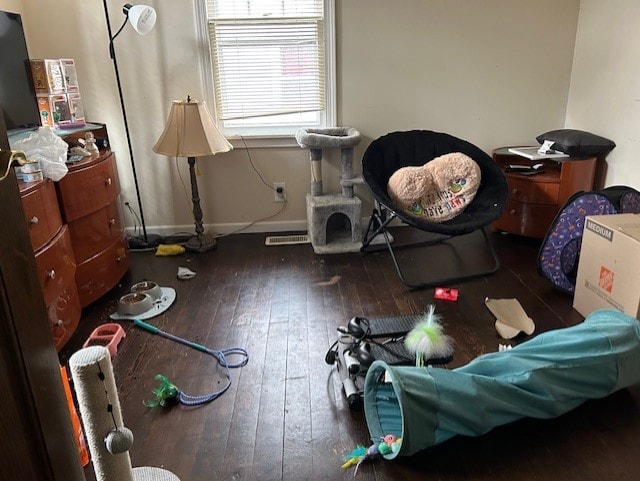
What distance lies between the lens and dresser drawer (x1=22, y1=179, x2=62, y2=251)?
2032 mm

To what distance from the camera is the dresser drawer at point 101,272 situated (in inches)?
101

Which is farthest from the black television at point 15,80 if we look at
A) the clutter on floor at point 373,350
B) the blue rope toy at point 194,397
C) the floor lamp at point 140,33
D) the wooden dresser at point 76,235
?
the clutter on floor at point 373,350

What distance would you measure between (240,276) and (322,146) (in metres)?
1.01

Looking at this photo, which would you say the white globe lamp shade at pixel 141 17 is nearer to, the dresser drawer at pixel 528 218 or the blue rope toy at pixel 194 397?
the blue rope toy at pixel 194 397

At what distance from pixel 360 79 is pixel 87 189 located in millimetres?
1952

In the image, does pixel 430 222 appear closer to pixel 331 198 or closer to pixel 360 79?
pixel 331 198

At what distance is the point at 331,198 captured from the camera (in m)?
3.48

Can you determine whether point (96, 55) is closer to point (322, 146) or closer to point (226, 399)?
point (322, 146)

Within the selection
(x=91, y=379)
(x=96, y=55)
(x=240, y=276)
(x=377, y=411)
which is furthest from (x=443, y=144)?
(x=91, y=379)

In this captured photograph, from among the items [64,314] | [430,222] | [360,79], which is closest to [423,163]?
[430,222]

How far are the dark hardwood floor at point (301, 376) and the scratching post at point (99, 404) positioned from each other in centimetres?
40

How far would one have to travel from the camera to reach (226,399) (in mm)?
1928

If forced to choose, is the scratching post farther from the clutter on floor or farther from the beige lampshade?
the beige lampshade

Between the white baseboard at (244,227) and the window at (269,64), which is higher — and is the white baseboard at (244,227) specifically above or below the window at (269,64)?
below
